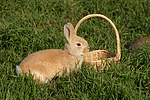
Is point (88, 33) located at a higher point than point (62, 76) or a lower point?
higher

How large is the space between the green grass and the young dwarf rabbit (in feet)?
0.35

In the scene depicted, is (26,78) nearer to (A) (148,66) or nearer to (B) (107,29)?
(A) (148,66)

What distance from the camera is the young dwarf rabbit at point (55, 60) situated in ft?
10.7

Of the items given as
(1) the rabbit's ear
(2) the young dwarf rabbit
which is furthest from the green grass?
(1) the rabbit's ear

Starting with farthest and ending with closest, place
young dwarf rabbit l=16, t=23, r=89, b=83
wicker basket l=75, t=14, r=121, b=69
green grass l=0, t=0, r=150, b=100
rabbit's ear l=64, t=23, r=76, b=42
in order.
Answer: wicker basket l=75, t=14, r=121, b=69 < rabbit's ear l=64, t=23, r=76, b=42 < young dwarf rabbit l=16, t=23, r=89, b=83 < green grass l=0, t=0, r=150, b=100

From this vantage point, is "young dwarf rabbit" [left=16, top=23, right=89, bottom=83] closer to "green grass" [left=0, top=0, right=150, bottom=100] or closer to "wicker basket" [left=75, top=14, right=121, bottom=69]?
"green grass" [left=0, top=0, right=150, bottom=100]

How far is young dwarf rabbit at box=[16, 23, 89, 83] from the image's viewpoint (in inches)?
128

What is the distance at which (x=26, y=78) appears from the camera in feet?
10.6

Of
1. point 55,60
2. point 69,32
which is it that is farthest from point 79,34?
point 55,60

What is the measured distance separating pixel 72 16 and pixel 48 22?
54 cm

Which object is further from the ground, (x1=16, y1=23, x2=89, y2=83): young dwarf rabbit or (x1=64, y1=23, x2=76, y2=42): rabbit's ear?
(x1=64, y1=23, x2=76, y2=42): rabbit's ear

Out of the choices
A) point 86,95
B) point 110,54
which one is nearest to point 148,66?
point 110,54

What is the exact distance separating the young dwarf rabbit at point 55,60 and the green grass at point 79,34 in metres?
0.11

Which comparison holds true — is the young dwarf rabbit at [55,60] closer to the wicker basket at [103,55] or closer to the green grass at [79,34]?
the green grass at [79,34]
